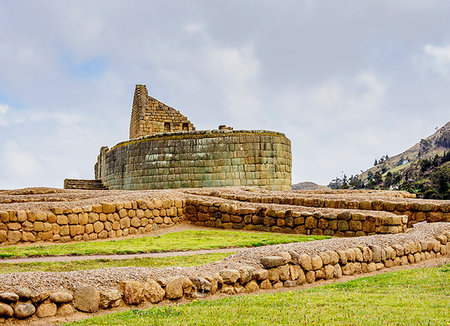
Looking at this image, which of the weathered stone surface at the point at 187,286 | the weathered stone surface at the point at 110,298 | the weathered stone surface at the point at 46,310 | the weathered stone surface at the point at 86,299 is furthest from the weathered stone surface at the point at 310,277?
the weathered stone surface at the point at 46,310

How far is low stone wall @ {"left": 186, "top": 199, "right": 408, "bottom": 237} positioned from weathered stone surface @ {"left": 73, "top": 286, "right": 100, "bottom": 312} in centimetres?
957

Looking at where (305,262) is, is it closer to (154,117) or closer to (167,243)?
(167,243)

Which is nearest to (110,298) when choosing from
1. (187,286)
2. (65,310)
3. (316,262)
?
(65,310)

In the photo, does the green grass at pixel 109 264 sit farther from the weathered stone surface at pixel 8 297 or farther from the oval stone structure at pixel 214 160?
the oval stone structure at pixel 214 160

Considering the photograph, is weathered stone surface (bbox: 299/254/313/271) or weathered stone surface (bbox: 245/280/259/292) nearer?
weathered stone surface (bbox: 245/280/259/292)

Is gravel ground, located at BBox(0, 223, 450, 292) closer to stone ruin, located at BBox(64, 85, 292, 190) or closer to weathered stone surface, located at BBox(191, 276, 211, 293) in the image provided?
weathered stone surface, located at BBox(191, 276, 211, 293)

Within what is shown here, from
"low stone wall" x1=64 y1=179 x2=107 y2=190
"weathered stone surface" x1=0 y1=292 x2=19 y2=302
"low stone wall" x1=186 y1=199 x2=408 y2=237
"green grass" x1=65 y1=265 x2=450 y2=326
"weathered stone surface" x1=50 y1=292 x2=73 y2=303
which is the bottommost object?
"green grass" x1=65 y1=265 x2=450 y2=326

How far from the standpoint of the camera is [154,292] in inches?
290

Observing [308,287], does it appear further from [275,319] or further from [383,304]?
[275,319]

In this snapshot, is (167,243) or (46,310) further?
(167,243)

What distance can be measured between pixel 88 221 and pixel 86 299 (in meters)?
9.05

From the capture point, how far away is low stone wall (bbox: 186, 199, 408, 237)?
580 inches

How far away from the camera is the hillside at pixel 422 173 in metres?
52.4

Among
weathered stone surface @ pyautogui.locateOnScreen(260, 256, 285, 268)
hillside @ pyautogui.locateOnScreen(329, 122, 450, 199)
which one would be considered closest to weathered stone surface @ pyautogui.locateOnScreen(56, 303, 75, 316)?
weathered stone surface @ pyautogui.locateOnScreen(260, 256, 285, 268)
